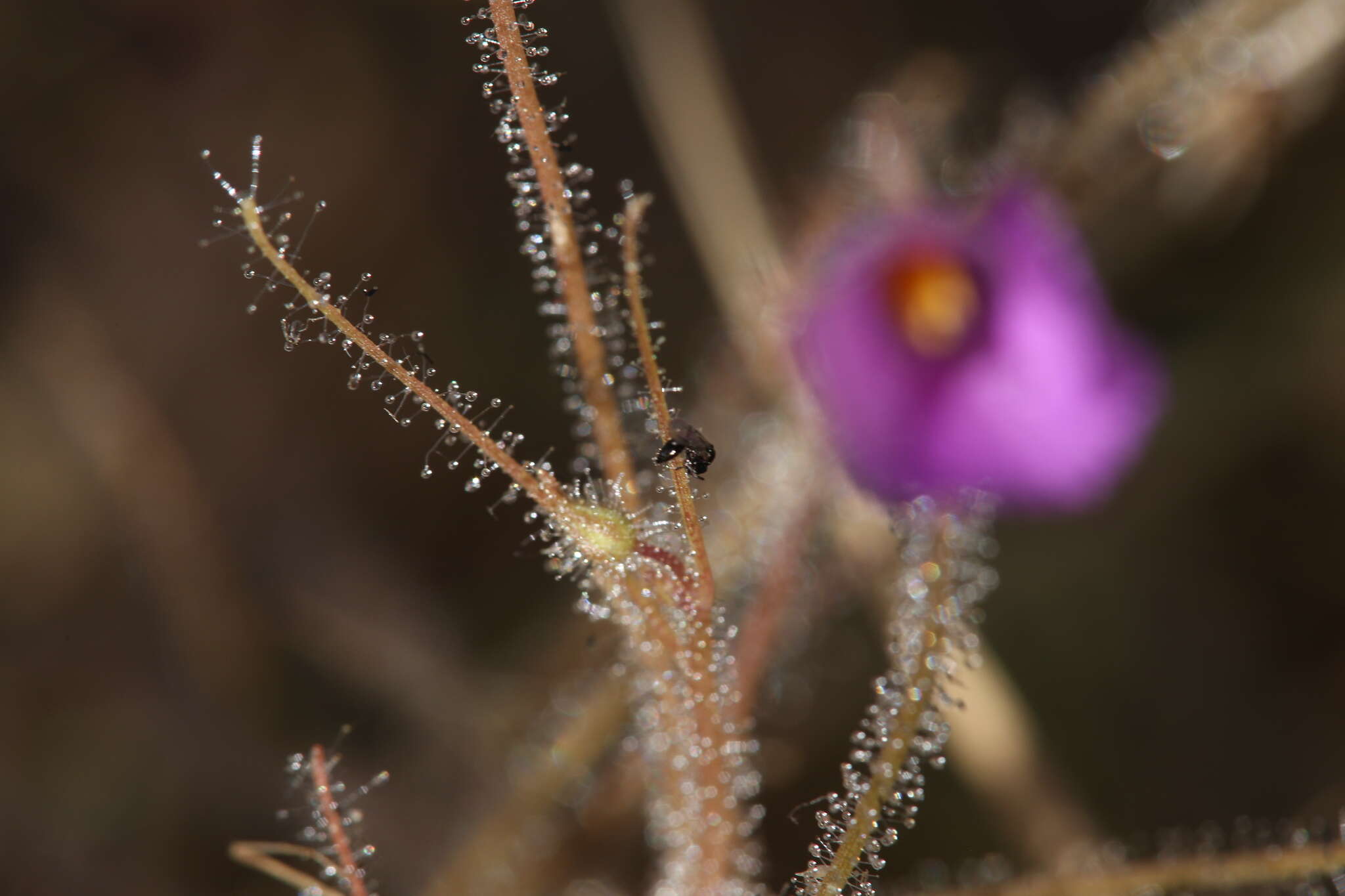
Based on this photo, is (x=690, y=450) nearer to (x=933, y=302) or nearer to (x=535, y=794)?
(x=535, y=794)

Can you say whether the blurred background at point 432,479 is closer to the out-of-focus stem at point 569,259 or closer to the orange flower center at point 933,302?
the orange flower center at point 933,302

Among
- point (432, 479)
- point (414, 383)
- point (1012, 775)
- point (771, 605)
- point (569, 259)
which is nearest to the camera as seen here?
point (414, 383)

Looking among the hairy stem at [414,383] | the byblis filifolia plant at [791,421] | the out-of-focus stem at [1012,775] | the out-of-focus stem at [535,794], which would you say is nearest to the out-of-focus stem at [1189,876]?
the byblis filifolia plant at [791,421]

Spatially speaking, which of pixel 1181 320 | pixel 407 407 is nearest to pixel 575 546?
pixel 407 407

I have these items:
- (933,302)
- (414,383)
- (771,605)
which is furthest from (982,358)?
(414,383)

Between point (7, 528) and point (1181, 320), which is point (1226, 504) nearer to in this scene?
point (1181, 320)

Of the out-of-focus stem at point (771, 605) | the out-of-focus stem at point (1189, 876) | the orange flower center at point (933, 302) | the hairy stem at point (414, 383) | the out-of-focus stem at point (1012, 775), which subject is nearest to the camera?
the hairy stem at point (414, 383)

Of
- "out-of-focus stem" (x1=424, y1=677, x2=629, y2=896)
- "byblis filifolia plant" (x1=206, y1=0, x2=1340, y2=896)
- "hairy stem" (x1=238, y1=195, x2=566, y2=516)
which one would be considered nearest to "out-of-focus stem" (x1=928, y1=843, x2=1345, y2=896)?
"byblis filifolia plant" (x1=206, y1=0, x2=1340, y2=896)
